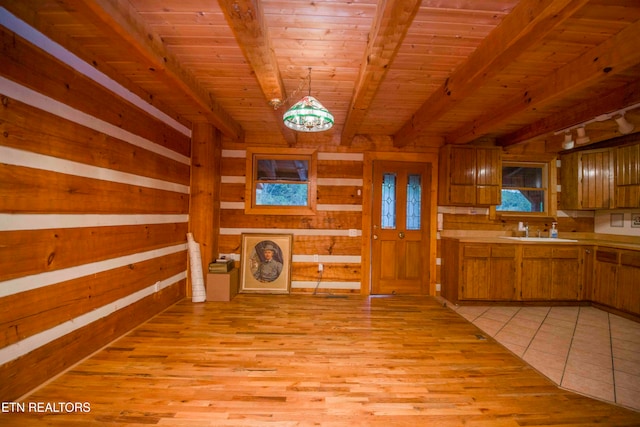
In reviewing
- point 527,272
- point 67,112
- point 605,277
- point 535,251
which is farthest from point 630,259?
point 67,112

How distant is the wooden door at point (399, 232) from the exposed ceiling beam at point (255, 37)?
2403 millimetres

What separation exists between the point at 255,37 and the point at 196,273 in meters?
3.10

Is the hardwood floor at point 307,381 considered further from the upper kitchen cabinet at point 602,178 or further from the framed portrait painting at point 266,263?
the upper kitchen cabinet at point 602,178

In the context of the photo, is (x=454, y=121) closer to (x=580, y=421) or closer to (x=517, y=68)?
(x=517, y=68)

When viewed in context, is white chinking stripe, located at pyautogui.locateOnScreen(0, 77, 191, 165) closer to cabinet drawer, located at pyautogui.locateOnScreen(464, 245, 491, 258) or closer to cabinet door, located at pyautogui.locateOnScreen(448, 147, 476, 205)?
cabinet door, located at pyautogui.locateOnScreen(448, 147, 476, 205)

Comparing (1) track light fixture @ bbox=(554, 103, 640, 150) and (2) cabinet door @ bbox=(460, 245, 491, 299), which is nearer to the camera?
(1) track light fixture @ bbox=(554, 103, 640, 150)

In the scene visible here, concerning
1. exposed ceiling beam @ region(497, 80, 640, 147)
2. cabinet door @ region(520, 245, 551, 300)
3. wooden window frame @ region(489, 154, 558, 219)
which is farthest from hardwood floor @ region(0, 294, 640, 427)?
exposed ceiling beam @ region(497, 80, 640, 147)

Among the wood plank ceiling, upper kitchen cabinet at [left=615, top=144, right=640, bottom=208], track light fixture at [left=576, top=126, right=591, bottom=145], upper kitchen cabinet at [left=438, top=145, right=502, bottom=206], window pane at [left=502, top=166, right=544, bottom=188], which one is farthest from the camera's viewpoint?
window pane at [left=502, top=166, right=544, bottom=188]

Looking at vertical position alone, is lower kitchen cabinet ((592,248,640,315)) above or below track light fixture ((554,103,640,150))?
below

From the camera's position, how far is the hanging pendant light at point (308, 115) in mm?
2115

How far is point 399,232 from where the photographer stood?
4.20m

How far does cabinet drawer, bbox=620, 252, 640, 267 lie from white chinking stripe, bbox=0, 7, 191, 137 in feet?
19.9

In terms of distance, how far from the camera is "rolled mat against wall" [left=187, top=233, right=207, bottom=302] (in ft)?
11.9

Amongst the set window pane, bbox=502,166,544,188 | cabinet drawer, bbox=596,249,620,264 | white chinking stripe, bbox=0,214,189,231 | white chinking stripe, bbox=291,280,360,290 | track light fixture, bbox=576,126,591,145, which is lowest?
white chinking stripe, bbox=291,280,360,290
